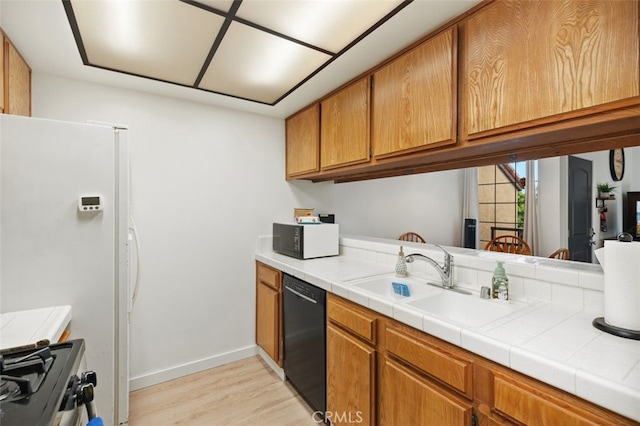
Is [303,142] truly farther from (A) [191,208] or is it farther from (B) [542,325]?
(B) [542,325]

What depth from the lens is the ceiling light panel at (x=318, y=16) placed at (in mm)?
1306

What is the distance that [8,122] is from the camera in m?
1.35

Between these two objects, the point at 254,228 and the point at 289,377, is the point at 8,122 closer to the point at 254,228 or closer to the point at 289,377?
the point at 254,228

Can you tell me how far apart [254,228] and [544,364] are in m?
2.33

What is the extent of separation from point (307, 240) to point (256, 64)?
1.33m

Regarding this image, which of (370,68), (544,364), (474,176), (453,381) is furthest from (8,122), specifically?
(474,176)

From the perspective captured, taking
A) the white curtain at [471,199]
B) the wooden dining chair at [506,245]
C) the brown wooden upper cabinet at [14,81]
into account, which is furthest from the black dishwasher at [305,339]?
the white curtain at [471,199]

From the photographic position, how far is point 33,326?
123cm

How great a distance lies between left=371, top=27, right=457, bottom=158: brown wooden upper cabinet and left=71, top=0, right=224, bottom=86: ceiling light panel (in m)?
1.00

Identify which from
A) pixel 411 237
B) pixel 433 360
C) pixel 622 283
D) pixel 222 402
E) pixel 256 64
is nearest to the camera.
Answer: pixel 622 283

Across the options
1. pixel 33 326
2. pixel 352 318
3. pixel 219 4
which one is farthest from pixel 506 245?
pixel 33 326

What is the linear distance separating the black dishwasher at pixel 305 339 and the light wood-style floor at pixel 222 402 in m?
0.13

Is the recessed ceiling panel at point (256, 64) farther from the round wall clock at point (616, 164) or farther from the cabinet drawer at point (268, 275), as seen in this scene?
the round wall clock at point (616, 164)

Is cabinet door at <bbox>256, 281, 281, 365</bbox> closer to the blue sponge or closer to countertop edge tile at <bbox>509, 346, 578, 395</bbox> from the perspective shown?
the blue sponge
